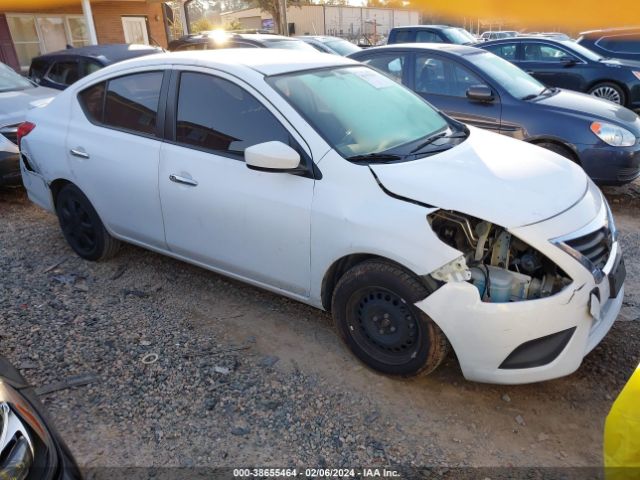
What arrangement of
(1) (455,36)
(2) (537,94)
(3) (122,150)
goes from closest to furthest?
(3) (122,150)
(2) (537,94)
(1) (455,36)

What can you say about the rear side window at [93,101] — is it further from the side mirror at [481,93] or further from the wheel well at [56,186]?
the side mirror at [481,93]

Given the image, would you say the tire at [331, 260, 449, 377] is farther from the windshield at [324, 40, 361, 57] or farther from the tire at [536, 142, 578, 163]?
the windshield at [324, 40, 361, 57]

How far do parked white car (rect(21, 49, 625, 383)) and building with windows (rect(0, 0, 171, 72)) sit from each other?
11873mm

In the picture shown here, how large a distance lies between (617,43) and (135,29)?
14.9 meters

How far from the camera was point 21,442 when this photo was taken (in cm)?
161

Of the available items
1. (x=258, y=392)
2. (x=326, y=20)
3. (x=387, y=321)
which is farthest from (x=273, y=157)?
(x=326, y=20)

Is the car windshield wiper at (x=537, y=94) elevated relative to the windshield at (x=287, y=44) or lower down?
lower down

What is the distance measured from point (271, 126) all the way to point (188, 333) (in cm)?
144

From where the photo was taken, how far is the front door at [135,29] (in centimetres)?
1734

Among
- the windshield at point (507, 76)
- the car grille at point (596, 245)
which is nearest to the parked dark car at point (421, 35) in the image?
the windshield at point (507, 76)

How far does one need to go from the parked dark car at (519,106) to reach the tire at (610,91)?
13.1 feet

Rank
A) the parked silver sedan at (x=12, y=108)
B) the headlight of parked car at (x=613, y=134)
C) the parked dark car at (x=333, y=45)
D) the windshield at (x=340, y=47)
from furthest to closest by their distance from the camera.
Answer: the windshield at (x=340, y=47) → the parked dark car at (x=333, y=45) → the parked silver sedan at (x=12, y=108) → the headlight of parked car at (x=613, y=134)

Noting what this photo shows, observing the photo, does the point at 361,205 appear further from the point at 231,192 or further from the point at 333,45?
the point at 333,45

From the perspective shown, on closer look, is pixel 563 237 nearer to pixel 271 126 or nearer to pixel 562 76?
pixel 271 126
